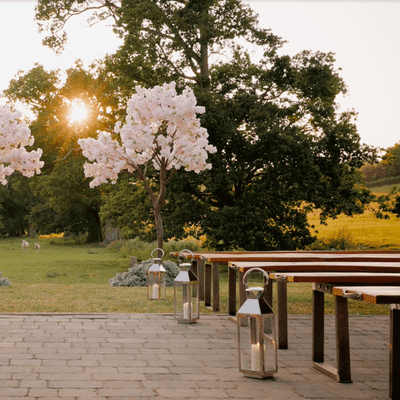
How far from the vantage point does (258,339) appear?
4.82 meters

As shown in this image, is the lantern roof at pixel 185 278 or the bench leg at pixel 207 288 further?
the bench leg at pixel 207 288

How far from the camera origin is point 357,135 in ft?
70.9

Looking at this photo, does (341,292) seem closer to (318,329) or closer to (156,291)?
(318,329)

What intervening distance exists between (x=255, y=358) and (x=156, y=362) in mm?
1027

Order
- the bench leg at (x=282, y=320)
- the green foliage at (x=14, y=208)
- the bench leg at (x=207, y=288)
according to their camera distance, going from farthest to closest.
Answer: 1. the green foliage at (x=14, y=208)
2. the bench leg at (x=207, y=288)
3. the bench leg at (x=282, y=320)

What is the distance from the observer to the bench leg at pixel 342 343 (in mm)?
4746

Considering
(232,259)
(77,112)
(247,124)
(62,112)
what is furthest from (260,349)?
(62,112)

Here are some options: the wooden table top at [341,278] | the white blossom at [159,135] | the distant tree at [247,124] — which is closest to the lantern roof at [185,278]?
the wooden table top at [341,278]

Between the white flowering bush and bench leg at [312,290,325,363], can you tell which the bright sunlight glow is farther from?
bench leg at [312,290,325,363]

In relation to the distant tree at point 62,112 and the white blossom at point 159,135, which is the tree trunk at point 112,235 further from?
the white blossom at point 159,135

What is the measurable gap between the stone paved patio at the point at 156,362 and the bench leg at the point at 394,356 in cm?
16

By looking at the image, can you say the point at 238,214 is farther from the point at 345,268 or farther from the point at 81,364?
the point at 81,364

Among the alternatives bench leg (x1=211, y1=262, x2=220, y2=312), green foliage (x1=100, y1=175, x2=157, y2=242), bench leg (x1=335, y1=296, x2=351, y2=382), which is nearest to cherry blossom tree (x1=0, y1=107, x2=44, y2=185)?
green foliage (x1=100, y1=175, x2=157, y2=242)

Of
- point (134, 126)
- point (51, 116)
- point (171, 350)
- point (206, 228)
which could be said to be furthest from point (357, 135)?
point (51, 116)
